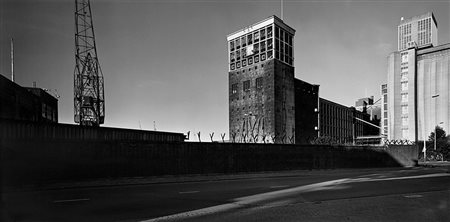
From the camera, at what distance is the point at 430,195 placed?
13.6 metres

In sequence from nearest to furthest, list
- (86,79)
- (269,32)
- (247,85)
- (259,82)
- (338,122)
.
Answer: (86,79)
(259,82)
(247,85)
(269,32)
(338,122)

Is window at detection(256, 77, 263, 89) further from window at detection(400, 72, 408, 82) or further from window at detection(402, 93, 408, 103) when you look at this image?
window at detection(402, 93, 408, 103)

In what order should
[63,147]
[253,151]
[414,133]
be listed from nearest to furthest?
[63,147], [253,151], [414,133]

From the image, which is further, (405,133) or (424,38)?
(424,38)

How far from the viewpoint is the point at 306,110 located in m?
131

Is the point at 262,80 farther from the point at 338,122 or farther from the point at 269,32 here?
the point at 338,122

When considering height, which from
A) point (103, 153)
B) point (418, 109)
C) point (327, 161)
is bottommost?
point (327, 161)

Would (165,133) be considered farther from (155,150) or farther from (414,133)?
(414,133)

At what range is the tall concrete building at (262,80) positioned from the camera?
4584 inches

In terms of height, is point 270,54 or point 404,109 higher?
point 270,54

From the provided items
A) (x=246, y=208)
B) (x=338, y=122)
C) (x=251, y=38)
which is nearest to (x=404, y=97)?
(x=338, y=122)

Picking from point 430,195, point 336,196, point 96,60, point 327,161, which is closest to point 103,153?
point 336,196

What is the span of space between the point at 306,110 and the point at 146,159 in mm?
114367

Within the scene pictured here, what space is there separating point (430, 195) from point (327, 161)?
2158 cm
